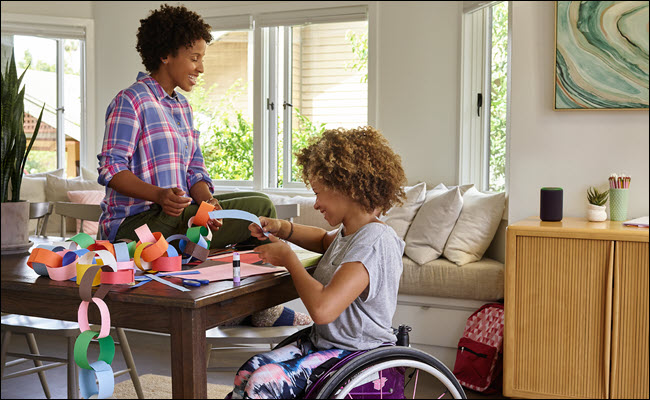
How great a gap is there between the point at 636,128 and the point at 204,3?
346 centimetres

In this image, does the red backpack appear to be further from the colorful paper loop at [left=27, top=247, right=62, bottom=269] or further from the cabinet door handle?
the colorful paper loop at [left=27, top=247, right=62, bottom=269]

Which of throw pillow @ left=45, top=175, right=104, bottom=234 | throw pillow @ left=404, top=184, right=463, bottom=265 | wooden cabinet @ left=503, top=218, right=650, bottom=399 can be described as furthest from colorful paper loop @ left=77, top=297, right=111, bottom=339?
throw pillow @ left=45, top=175, right=104, bottom=234

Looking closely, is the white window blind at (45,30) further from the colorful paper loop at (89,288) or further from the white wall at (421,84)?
the colorful paper loop at (89,288)

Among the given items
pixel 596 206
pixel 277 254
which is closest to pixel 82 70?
pixel 596 206

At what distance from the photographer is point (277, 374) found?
134 centimetres

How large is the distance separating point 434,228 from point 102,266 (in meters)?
2.68

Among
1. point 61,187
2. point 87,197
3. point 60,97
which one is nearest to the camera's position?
point 87,197

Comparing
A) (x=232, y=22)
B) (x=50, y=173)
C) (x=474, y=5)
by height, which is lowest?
(x=50, y=173)

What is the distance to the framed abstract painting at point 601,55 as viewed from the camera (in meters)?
2.97

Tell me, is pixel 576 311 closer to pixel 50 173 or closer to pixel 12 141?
pixel 12 141

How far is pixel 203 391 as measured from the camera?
1132 mm

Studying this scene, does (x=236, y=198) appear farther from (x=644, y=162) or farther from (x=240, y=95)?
(x=240, y=95)

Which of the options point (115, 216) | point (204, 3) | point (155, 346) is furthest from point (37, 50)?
point (115, 216)

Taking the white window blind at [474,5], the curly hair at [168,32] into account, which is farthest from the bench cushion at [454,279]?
the curly hair at [168,32]
